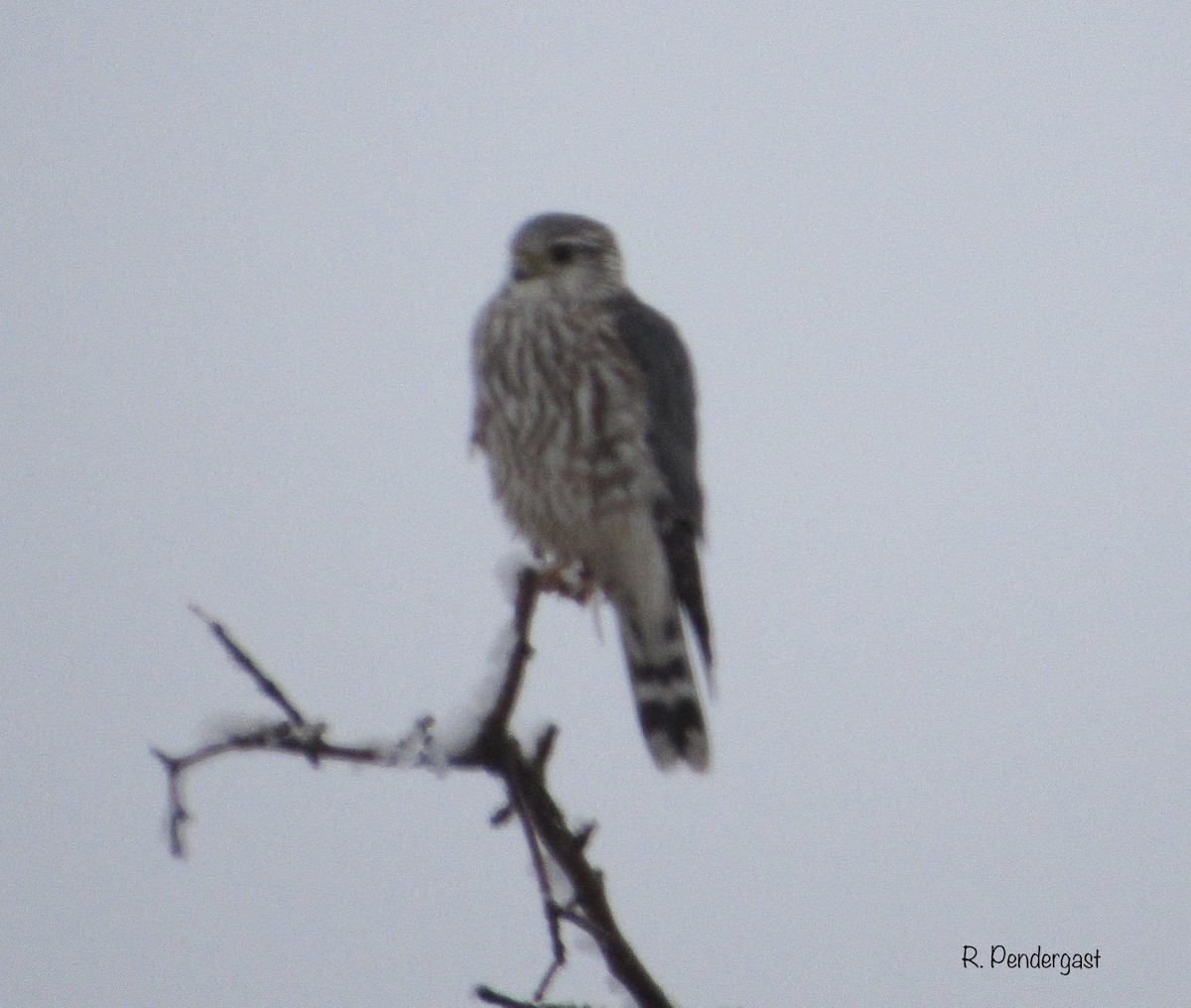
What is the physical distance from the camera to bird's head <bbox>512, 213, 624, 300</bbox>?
178 inches

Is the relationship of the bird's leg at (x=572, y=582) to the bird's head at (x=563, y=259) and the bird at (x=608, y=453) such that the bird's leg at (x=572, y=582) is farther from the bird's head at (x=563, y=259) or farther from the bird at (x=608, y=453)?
the bird's head at (x=563, y=259)

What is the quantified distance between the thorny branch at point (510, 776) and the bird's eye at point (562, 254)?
2.47m

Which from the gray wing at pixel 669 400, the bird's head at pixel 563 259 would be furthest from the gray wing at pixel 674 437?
the bird's head at pixel 563 259

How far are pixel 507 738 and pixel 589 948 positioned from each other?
33cm

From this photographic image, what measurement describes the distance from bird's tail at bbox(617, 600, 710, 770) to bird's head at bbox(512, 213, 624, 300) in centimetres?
102

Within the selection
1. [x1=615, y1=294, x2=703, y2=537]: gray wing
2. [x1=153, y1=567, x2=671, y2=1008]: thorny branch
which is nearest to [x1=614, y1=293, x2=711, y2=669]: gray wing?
[x1=615, y1=294, x2=703, y2=537]: gray wing

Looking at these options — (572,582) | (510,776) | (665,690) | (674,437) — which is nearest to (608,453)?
(674,437)

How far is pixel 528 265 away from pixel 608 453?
71cm

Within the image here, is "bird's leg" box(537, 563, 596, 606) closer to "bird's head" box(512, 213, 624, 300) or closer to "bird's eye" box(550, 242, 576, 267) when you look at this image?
"bird's head" box(512, 213, 624, 300)

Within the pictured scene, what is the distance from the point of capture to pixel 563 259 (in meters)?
4.57

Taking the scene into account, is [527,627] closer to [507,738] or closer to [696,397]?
[507,738]

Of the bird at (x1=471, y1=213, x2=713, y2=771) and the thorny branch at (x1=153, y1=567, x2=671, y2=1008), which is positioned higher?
the bird at (x1=471, y1=213, x2=713, y2=771)

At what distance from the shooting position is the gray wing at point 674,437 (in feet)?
13.4

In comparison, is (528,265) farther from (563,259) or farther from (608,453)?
(608,453)
